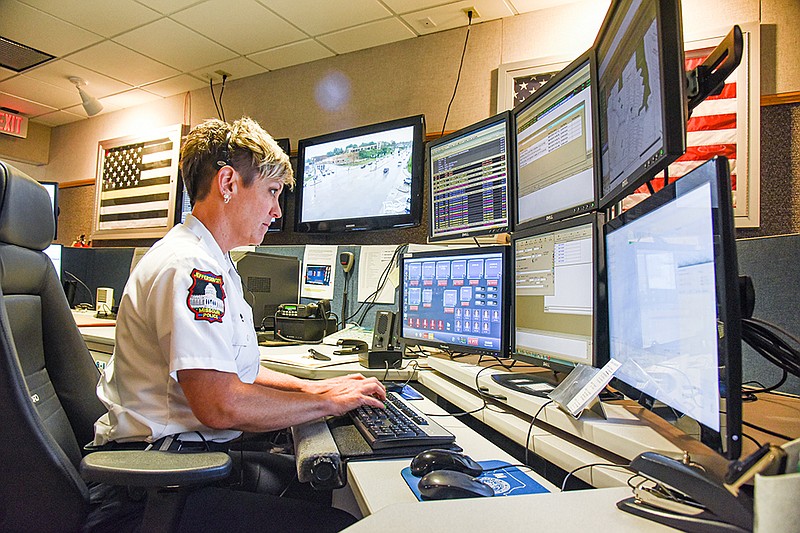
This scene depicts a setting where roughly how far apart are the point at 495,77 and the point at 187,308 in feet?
6.54

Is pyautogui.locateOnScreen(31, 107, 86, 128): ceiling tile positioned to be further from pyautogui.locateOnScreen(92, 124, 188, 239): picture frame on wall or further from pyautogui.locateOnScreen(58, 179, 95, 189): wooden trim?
pyautogui.locateOnScreen(92, 124, 188, 239): picture frame on wall

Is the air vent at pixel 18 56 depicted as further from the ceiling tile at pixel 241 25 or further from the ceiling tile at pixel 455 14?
the ceiling tile at pixel 455 14

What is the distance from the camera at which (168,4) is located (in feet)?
8.18

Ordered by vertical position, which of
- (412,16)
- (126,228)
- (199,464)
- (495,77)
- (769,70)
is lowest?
(199,464)

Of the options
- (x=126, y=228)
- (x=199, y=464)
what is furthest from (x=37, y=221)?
(x=126, y=228)

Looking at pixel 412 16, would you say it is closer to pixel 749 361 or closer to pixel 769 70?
pixel 769 70

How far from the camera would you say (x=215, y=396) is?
908mm

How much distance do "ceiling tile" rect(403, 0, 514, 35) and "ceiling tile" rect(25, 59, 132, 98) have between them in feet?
7.29

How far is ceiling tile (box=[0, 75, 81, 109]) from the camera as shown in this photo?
357cm

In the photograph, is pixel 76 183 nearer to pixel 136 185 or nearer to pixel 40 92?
pixel 40 92

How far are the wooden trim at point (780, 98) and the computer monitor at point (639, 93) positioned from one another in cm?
132

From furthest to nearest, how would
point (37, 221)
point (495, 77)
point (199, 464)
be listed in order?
1. point (495, 77)
2. point (37, 221)
3. point (199, 464)

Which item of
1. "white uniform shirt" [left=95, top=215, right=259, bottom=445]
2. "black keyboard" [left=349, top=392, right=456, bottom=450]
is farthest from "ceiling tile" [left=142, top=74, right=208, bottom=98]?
"black keyboard" [left=349, top=392, right=456, bottom=450]

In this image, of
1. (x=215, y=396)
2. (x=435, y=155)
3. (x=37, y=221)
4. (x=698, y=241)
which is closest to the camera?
(x=698, y=241)
